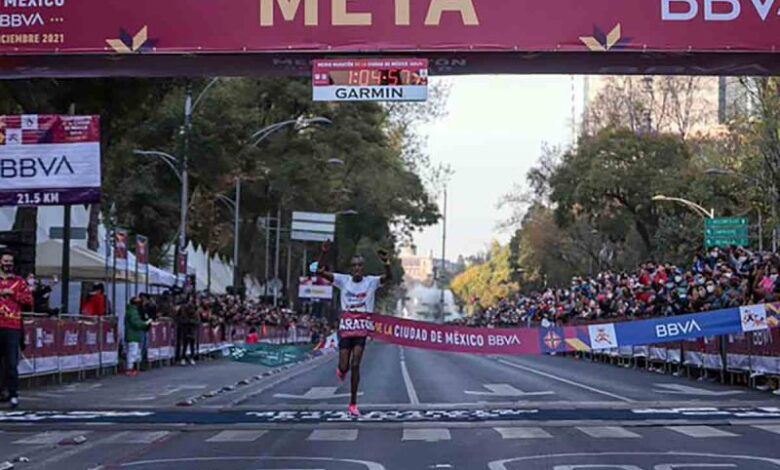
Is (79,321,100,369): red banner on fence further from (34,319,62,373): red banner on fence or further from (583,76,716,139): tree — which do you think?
(583,76,716,139): tree

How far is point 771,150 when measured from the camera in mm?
43469

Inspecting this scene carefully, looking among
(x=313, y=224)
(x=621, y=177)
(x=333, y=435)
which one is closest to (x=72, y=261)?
(x=333, y=435)

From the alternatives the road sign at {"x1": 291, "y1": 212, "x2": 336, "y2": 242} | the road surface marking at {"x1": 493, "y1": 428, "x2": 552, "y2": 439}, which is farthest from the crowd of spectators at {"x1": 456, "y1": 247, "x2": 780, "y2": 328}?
the road sign at {"x1": 291, "y1": 212, "x2": 336, "y2": 242}

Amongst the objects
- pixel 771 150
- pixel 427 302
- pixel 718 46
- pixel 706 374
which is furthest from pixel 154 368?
pixel 427 302

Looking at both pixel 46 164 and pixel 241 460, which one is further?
pixel 46 164

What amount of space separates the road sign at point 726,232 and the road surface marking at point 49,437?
4017 centimetres

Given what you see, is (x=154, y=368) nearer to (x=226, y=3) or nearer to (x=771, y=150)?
(x=226, y=3)

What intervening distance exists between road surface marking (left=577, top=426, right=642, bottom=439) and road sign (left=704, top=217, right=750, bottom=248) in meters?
37.8

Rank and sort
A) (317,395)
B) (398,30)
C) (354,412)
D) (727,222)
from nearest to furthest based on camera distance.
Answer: (354,412)
(398,30)
(317,395)
(727,222)

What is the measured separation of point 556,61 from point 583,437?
7189 mm

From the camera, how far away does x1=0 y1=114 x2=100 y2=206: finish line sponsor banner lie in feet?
62.5

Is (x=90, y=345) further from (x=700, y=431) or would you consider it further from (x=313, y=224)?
(x=313, y=224)

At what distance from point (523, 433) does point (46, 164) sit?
967cm

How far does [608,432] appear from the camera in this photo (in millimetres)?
13336
